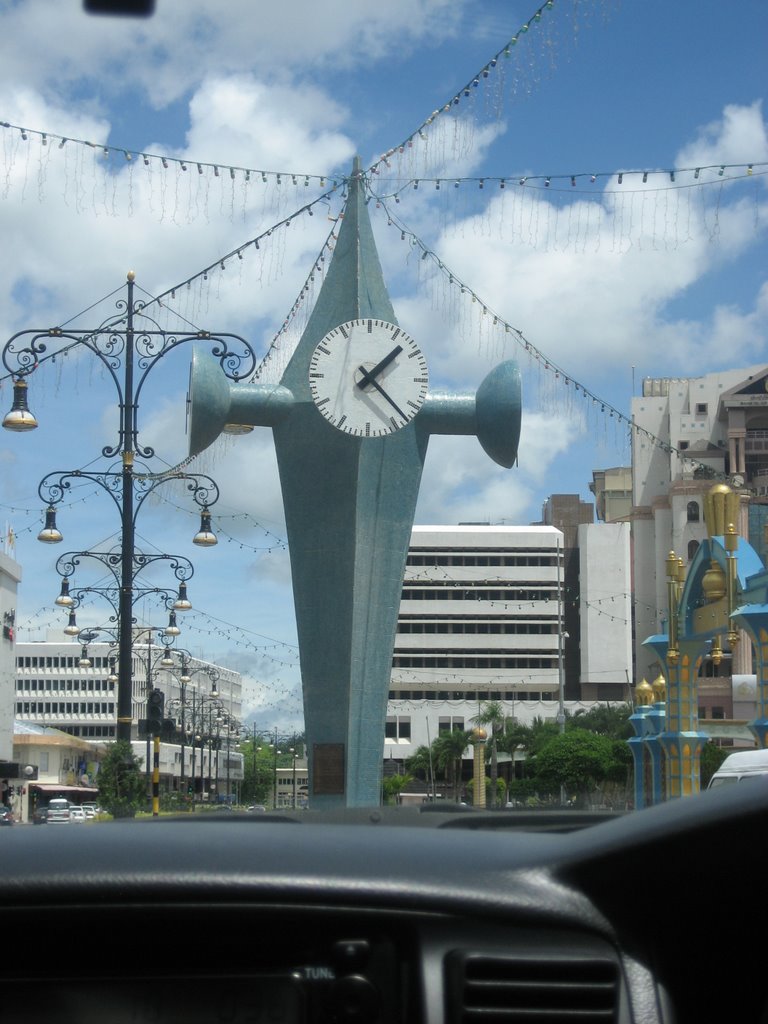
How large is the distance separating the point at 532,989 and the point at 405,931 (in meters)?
0.19

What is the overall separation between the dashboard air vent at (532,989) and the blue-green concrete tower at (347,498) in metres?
20.2

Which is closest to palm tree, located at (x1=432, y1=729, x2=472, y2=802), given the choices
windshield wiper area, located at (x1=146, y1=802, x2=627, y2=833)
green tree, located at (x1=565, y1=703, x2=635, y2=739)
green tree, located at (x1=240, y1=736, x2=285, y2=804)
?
green tree, located at (x1=565, y1=703, x2=635, y2=739)

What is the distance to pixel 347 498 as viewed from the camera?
2244 cm

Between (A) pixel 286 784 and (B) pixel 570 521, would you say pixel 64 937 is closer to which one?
(B) pixel 570 521

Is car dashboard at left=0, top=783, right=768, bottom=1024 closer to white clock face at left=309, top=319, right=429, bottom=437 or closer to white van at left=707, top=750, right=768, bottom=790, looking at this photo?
white van at left=707, top=750, right=768, bottom=790

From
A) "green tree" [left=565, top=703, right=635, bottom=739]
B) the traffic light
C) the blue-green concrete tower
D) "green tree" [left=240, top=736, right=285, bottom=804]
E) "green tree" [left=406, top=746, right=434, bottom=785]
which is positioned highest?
the blue-green concrete tower

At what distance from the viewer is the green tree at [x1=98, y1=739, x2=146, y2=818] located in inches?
909

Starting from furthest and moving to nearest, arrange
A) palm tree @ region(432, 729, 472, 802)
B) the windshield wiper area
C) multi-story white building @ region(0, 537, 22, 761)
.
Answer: palm tree @ region(432, 729, 472, 802) < multi-story white building @ region(0, 537, 22, 761) < the windshield wiper area

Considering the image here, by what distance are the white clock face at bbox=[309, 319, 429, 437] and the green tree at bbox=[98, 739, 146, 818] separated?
6.17m

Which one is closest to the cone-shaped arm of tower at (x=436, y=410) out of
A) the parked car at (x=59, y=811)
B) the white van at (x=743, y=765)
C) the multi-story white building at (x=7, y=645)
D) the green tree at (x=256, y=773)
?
the white van at (x=743, y=765)

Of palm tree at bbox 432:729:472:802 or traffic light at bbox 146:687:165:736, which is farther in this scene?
palm tree at bbox 432:729:472:802

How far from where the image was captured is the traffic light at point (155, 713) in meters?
20.6

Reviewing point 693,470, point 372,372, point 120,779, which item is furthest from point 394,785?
point 372,372

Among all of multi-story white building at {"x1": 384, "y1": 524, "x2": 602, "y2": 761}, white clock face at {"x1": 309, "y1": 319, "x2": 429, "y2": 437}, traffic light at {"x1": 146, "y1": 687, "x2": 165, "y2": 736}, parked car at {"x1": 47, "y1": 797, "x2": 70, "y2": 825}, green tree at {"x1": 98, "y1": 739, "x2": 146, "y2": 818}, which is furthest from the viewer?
multi-story white building at {"x1": 384, "y1": 524, "x2": 602, "y2": 761}
